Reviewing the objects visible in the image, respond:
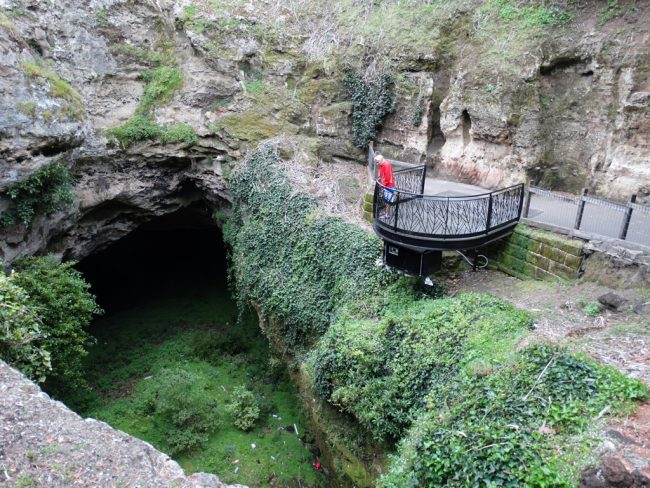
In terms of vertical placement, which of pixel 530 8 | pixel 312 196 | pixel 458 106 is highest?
pixel 530 8

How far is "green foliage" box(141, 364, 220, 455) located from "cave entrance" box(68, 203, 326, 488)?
0.08 feet

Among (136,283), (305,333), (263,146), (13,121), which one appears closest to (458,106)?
(263,146)

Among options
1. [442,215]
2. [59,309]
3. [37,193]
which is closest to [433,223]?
[442,215]

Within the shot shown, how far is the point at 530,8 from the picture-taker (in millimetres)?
11445

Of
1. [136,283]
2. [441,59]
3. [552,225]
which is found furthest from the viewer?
[136,283]

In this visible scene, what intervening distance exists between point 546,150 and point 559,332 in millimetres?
5407

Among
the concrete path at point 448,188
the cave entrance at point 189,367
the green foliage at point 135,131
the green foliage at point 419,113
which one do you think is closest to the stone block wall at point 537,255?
the concrete path at point 448,188

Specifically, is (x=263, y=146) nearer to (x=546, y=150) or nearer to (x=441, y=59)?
(x=441, y=59)

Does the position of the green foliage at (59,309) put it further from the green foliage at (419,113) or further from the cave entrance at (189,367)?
the green foliage at (419,113)

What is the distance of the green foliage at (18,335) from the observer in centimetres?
773

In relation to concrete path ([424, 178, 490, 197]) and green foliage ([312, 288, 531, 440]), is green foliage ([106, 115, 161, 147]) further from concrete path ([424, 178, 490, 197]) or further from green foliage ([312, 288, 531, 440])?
green foliage ([312, 288, 531, 440])

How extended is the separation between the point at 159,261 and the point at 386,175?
43.3 ft

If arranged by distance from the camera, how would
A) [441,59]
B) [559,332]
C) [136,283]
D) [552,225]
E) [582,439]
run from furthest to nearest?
1. [136,283]
2. [441,59]
3. [552,225]
4. [559,332]
5. [582,439]

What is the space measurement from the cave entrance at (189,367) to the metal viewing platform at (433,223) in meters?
5.04
